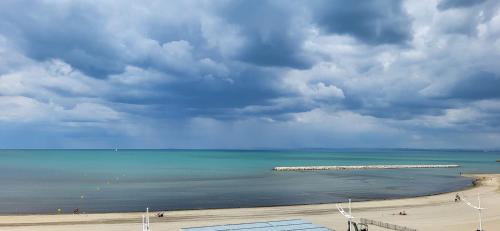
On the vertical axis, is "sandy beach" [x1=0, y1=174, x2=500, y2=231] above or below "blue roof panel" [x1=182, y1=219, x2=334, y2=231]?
below

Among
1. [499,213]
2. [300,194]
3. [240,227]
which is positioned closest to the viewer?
[240,227]

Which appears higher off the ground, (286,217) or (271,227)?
(271,227)

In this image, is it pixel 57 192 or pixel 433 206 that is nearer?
pixel 433 206

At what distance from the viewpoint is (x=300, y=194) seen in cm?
7706

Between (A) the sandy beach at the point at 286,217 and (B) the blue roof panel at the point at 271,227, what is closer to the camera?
(B) the blue roof panel at the point at 271,227

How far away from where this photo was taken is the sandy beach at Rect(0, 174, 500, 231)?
4475 cm

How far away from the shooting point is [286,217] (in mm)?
49812

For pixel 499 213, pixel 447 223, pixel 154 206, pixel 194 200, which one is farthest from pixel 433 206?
pixel 154 206

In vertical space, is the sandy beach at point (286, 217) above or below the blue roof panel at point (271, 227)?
below

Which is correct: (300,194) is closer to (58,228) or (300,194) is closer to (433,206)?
(433,206)

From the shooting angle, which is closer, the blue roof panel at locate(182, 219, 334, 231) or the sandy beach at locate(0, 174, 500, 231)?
the blue roof panel at locate(182, 219, 334, 231)

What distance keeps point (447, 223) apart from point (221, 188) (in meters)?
48.0

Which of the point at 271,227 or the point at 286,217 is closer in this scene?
the point at 271,227

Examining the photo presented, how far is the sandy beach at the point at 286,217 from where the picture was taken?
44.8m
